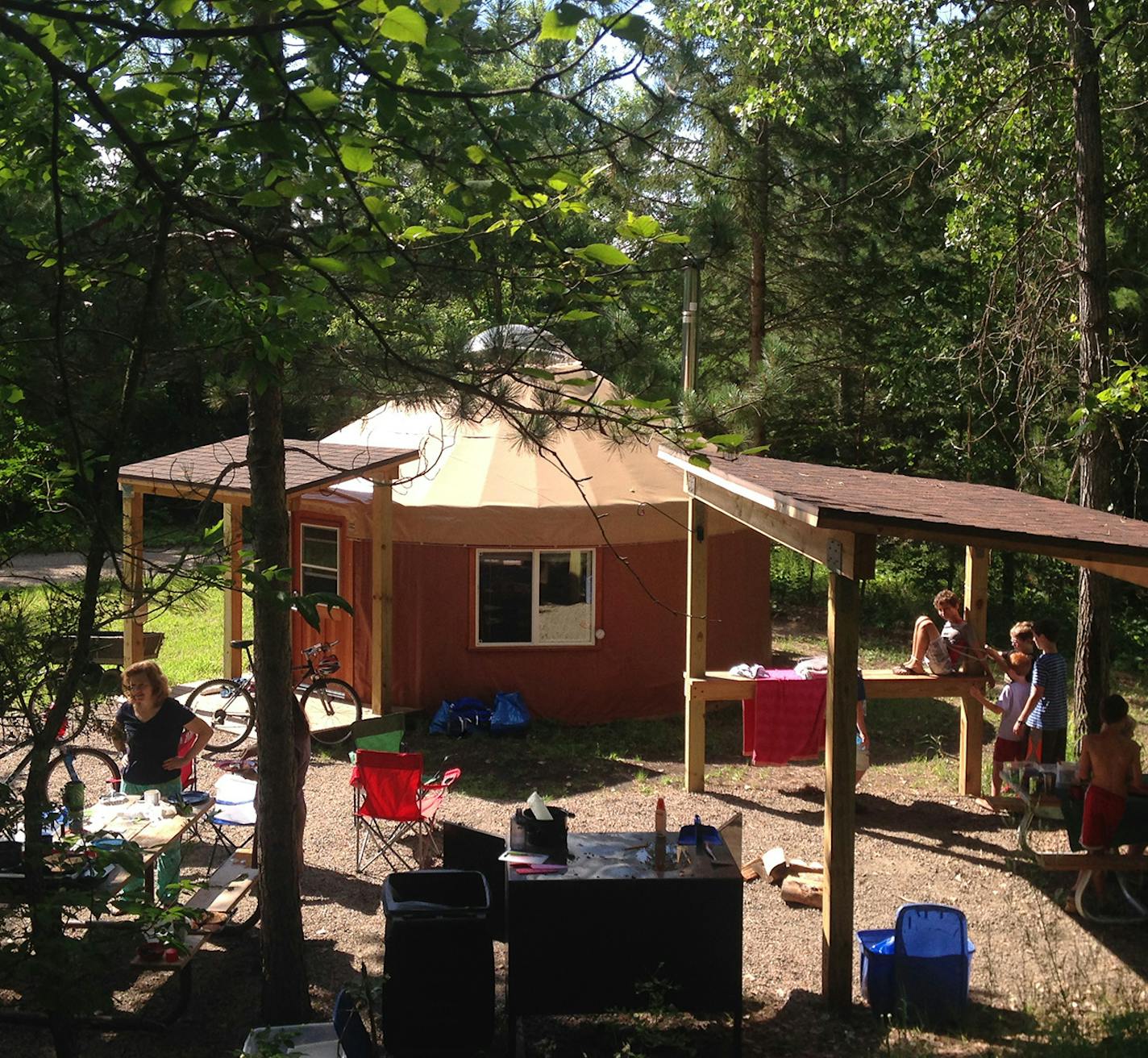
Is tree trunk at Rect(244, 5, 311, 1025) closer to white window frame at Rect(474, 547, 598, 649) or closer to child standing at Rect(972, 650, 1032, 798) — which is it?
child standing at Rect(972, 650, 1032, 798)

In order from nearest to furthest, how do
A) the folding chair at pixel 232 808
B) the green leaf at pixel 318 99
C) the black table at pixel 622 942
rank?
the green leaf at pixel 318 99 → the black table at pixel 622 942 → the folding chair at pixel 232 808

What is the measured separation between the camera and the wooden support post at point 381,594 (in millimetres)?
11727

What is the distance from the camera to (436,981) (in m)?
5.47

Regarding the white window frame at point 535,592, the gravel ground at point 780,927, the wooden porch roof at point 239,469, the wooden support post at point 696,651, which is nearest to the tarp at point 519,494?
the white window frame at point 535,592

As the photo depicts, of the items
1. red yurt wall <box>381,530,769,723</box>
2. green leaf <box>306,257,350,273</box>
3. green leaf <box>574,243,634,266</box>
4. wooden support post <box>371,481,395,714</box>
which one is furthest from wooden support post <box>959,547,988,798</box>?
green leaf <box>306,257,350,273</box>

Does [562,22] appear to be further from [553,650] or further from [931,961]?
[553,650]

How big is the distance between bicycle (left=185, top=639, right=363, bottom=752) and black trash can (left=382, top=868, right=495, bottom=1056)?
5.79 meters

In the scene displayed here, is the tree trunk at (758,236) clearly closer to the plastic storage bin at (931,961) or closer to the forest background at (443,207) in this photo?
the forest background at (443,207)

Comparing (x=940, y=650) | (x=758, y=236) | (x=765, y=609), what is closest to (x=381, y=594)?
(x=765, y=609)

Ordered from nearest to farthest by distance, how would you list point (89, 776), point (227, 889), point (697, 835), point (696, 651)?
point (697, 835) → point (227, 889) → point (696, 651) → point (89, 776)

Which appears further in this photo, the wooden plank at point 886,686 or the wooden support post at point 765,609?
the wooden support post at point 765,609

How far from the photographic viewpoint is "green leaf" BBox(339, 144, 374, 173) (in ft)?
9.97

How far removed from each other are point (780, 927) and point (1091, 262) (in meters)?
5.47

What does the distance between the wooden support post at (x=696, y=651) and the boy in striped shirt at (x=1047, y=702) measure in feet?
8.11
